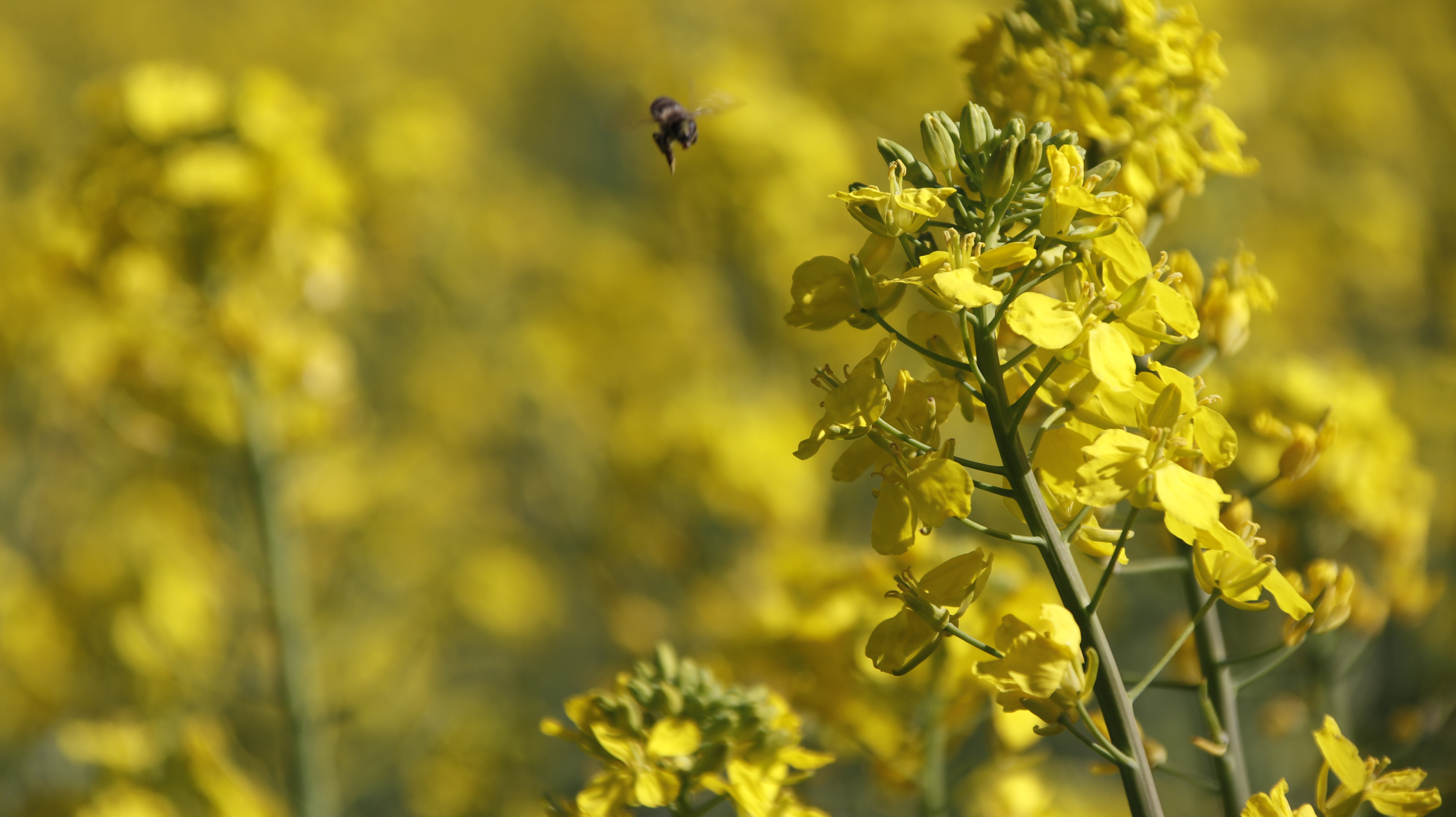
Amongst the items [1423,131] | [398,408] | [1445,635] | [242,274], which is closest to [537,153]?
[398,408]

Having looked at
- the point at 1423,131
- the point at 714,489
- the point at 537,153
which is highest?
the point at 537,153

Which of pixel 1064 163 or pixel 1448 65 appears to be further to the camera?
pixel 1448 65

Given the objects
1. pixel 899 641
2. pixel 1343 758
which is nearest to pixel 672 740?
pixel 899 641

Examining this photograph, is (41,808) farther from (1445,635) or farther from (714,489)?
(1445,635)

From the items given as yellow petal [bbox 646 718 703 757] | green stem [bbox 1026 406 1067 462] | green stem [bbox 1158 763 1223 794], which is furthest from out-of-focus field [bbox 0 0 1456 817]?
green stem [bbox 1026 406 1067 462]

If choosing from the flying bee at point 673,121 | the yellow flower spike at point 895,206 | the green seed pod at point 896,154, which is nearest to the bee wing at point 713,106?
the flying bee at point 673,121

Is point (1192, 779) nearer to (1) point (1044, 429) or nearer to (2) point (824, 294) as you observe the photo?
(1) point (1044, 429)

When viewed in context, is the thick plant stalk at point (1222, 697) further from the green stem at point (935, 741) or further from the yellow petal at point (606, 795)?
the yellow petal at point (606, 795)
